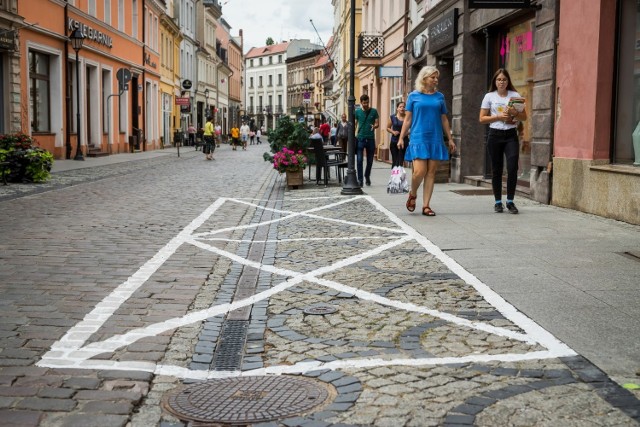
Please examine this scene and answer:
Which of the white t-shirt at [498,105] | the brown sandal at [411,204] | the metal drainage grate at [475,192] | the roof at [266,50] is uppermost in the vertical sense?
the roof at [266,50]

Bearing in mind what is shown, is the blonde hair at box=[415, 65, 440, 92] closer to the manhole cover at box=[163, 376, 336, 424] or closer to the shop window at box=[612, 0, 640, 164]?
the shop window at box=[612, 0, 640, 164]

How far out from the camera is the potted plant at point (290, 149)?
16172 millimetres

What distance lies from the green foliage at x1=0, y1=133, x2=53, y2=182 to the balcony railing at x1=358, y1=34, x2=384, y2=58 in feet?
59.5

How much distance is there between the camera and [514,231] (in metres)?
9.02

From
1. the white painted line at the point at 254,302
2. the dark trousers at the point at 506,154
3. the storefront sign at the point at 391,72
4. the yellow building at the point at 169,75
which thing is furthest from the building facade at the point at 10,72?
the yellow building at the point at 169,75

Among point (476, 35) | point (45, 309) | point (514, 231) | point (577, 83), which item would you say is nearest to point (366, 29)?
point (476, 35)

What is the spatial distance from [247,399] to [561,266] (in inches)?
154

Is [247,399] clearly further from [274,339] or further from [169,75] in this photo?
[169,75]

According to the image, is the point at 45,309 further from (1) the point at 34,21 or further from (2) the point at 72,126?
(2) the point at 72,126

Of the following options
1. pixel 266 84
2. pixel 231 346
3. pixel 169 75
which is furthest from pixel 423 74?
pixel 266 84

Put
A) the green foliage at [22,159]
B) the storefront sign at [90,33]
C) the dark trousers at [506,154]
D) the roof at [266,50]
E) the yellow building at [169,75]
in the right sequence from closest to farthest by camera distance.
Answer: the dark trousers at [506,154]
the green foliage at [22,159]
the storefront sign at [90,33]
the yellow building at [169,75]
the roof at [266,50]

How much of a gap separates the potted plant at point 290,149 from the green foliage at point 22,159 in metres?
4.69

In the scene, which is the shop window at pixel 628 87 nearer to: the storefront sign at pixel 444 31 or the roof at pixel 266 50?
the storefront sign at pixel 444 31

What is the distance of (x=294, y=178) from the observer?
53.7ft
